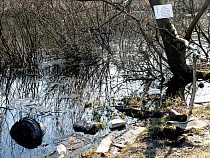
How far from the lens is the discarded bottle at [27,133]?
5281 millimetres

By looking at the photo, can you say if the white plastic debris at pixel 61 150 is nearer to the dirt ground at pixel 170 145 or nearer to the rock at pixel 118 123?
the dirt ground at pixel 170 145

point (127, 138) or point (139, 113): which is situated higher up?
point (139, 113)

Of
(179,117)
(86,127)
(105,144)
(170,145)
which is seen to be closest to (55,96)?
(86,127)

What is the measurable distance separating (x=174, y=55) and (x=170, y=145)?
4.91 metres

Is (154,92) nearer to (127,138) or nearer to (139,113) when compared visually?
(139,113)

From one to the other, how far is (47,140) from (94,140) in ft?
2.82

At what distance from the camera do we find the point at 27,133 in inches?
210

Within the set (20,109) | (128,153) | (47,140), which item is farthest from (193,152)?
(20,109)

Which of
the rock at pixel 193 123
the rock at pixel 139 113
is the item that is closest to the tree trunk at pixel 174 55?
the rock at pixel 139 113

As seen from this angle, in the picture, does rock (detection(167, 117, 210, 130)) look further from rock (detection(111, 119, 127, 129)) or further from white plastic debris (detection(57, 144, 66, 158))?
white plastic debris (detection(57, 144, 66, 158))

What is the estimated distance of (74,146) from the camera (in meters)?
4.87

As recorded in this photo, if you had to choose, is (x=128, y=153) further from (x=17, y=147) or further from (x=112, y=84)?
(x=112, y=84)

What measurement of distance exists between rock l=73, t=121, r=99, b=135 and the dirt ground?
1117 mm

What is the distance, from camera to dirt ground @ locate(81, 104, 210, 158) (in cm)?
361
